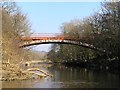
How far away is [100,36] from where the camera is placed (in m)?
56.6

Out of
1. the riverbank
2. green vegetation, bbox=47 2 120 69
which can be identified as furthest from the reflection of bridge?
the riverbank

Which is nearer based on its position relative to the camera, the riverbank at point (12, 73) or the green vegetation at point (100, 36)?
the riverbank at point (12, 73)

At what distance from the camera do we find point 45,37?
66688 millimetres

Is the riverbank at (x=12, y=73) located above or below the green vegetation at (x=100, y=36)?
below

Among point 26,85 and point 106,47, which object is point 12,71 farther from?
point 106,47

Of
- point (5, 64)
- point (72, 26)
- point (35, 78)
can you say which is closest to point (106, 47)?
point (35, 78)

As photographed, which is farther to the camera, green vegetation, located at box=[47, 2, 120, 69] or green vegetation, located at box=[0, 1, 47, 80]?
green vegetation, located at box=[47, 2, 120, 69]

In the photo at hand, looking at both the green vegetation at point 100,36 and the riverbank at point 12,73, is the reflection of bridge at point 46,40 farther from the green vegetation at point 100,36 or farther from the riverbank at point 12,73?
A: the riverbank at point 12,73

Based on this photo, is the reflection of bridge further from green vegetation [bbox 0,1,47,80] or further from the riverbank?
the riverbank

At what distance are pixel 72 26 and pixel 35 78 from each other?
48170 mm

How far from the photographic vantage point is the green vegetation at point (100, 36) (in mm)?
50500

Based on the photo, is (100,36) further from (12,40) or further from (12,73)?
(12,73)

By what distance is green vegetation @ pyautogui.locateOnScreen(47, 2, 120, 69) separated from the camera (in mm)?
50500

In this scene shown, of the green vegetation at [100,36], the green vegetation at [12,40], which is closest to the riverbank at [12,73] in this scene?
the green vegetation at [12,40]
